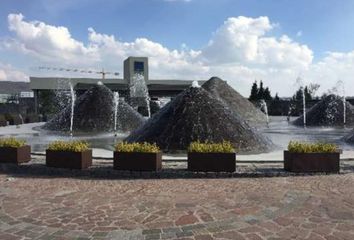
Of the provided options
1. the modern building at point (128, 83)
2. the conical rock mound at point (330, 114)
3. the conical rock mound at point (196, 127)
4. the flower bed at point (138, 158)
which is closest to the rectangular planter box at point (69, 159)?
the flower bed at point (138, 158)

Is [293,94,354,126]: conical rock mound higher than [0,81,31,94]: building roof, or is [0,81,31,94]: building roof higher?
[0,81,31,94]: building roof

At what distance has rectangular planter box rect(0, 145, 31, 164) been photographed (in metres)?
12.1

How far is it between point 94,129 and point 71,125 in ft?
5.16

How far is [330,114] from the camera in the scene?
31.1m

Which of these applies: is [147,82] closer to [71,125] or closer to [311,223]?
[71,125]

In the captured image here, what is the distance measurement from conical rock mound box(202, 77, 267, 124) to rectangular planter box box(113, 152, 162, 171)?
26.2 meters

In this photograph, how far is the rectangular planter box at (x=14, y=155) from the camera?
39.9ft

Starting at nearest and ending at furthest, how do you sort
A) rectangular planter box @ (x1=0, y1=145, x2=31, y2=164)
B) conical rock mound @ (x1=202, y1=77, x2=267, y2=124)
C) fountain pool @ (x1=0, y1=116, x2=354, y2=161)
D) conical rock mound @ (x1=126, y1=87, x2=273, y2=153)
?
rectangular planter box @ (x1=0, y1=145, x2=31, y2=164) < fountain pool @ (x1=0, y1=116, x2=354, y2=161) < conical rock mound @ (x1=126, y1=87, x2=273, y2=153) < conical rock mound @ (x1=202, y1=77, x2=267, y2=124)

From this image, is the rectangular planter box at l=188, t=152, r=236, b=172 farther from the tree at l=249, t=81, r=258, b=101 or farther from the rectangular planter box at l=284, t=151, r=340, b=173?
the tree at l=249, t=81, r=258, b=101

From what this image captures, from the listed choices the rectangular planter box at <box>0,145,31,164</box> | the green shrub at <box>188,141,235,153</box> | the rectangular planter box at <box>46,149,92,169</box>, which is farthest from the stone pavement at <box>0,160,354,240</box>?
the rectangular planter box at <box>0,145,31,164</box>

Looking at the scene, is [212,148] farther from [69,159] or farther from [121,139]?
[121,139]

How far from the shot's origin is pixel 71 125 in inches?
1007

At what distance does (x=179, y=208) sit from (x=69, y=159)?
4684 mm

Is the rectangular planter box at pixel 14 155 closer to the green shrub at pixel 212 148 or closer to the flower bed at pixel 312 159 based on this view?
the green shrub at pixel 212 148
